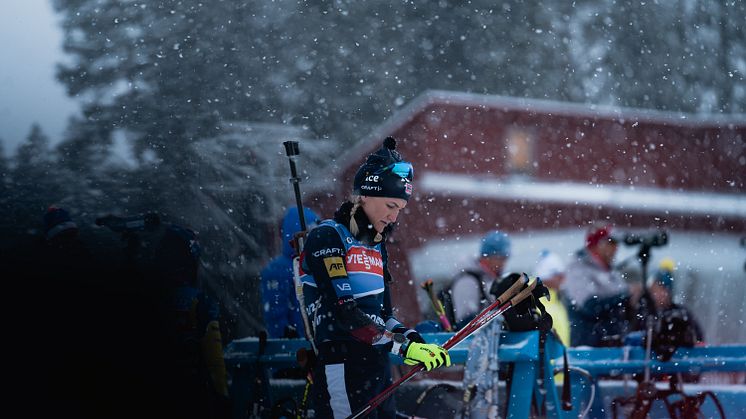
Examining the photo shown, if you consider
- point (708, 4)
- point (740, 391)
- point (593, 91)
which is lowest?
point (740, 391)

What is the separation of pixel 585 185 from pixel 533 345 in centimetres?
716

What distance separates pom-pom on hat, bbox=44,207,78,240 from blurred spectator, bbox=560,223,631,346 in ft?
11.7

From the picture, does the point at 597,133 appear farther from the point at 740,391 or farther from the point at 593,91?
the point at 593,91

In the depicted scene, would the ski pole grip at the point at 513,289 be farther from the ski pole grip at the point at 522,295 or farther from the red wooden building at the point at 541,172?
the red wooden building at the point at 541,172

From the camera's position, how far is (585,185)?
10.9m

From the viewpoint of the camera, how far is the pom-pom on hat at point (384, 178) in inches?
140

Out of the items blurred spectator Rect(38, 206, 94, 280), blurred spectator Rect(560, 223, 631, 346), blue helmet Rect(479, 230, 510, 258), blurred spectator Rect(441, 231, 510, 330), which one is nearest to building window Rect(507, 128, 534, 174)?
blurred spectator Rect(560, 223, 631, 346)

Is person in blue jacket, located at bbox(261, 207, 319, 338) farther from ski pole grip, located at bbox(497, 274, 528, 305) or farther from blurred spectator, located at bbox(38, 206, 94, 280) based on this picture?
ski pole grip, located at bbox(497, 274, 528, 305)

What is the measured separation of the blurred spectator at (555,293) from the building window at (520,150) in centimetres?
475

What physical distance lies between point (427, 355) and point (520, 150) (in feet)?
25.6

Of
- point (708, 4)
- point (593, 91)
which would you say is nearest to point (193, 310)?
point (593, 91)

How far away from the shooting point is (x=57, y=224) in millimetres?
5172

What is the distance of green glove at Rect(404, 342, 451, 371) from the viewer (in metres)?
3.25

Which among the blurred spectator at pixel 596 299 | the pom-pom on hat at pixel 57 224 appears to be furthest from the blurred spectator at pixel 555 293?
the pom-pom on hat at pixel 57 224
